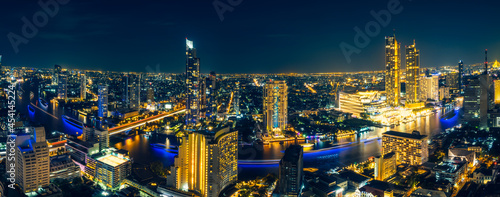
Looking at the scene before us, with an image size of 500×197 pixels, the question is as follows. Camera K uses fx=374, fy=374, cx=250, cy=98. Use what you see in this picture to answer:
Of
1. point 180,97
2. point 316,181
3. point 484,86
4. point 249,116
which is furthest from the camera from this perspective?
point 180,97

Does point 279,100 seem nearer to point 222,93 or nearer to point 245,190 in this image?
point 245,190

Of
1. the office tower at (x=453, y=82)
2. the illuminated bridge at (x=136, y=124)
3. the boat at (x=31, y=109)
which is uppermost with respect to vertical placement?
the office tower at (x=453, y=82)

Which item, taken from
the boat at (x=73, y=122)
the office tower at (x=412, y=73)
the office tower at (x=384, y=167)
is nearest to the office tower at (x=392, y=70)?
the office tower at (x=412, y=73)

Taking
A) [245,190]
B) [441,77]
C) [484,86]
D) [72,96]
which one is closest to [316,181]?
[245,190]

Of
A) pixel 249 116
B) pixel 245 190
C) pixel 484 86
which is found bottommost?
pixel 245 190

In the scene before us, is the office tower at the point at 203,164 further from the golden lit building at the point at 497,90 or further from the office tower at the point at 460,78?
the office tower at the point at 460,78

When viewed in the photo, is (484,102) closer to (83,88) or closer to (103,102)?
(103,102)
